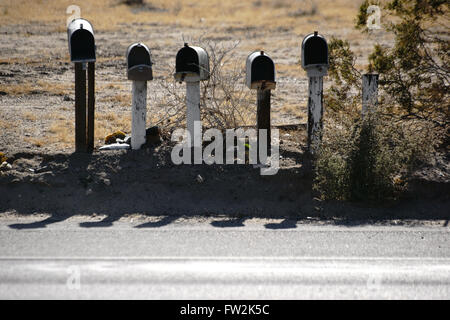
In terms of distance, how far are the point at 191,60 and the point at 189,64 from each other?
8cm

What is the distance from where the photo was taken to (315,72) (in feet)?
28.6

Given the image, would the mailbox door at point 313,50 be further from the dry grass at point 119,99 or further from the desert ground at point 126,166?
the dry grass at point 119,99

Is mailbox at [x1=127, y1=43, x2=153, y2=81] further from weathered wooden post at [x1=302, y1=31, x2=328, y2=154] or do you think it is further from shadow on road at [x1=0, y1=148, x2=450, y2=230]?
weathered wooden post at [x1=302, y1=31, x2=328, y2=154]

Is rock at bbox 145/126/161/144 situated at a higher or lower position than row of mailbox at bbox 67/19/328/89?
lower

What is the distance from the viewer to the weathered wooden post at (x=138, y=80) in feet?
27.8

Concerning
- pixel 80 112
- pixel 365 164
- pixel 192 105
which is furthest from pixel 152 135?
pixel 365 164

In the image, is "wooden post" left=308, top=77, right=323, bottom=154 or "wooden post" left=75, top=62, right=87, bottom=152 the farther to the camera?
"wooden post" left=308, top=77, right=323, bottom=154

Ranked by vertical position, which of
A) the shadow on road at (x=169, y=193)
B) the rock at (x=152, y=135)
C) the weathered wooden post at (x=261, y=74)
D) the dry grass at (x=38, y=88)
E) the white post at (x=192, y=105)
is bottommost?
the shadow on road at (x=169, y=193)

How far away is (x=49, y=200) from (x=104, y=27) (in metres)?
19.9

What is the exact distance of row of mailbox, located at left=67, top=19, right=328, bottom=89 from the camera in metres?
8.50

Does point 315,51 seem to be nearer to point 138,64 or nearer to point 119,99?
point 138,64

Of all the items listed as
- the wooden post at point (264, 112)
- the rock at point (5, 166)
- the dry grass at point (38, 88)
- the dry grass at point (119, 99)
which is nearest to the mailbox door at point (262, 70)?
the wooden post at point (264, 112)

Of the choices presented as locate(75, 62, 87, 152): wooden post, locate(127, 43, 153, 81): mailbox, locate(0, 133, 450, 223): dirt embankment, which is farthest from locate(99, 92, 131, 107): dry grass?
locate(0, 133, 450, 223): dirt embankment

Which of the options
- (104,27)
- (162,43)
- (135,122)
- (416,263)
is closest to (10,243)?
(135,122)
